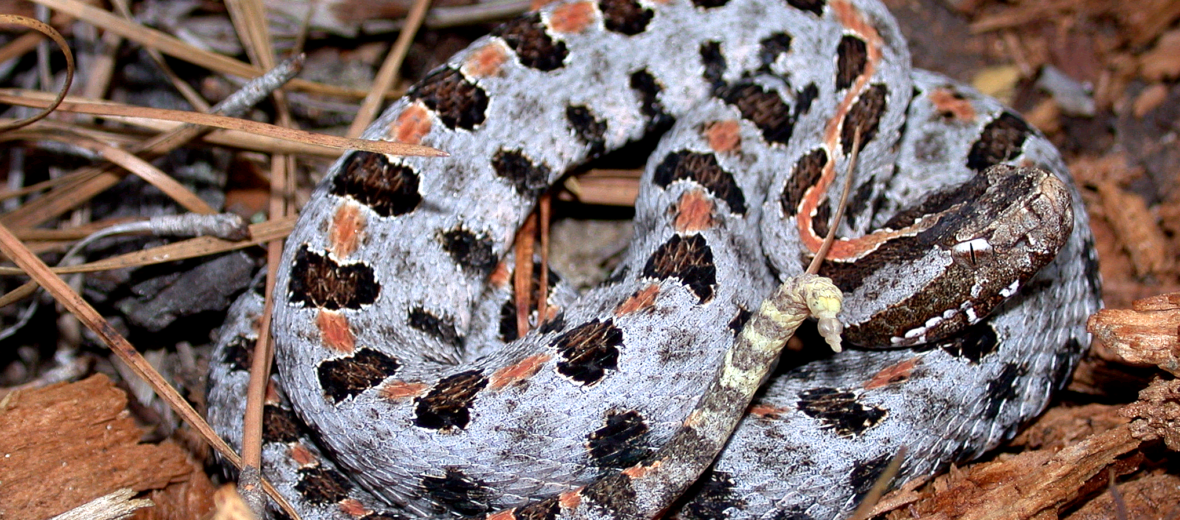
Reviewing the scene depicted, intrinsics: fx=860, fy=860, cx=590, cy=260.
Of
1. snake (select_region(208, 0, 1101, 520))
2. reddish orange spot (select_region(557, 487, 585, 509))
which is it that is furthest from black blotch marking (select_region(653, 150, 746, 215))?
reddish orange spot (select_region(557, 487, 585, 509))

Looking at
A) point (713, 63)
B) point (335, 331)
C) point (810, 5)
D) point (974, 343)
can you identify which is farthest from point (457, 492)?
point (810, 5)

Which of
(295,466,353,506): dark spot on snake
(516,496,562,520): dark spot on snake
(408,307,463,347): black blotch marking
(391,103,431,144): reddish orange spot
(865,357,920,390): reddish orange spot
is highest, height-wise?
(391,103,431,144): reddish orange spot

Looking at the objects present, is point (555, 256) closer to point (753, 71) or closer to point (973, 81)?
point (753, 71)

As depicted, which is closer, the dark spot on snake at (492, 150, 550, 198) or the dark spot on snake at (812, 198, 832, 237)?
the dark spot on snake at (812, 198, 832, 237)

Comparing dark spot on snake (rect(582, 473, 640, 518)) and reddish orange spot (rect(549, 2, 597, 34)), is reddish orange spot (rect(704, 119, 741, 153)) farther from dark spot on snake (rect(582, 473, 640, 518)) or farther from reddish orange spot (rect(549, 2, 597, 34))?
dark spot on snake (rect(582, 473, 640, 518))

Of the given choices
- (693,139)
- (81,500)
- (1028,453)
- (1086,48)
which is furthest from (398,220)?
(1086,48)

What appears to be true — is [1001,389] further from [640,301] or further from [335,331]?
[335,331]

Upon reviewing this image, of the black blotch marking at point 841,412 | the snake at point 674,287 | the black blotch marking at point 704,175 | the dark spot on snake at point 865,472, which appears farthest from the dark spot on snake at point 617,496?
the black blotch marking at point 704,175

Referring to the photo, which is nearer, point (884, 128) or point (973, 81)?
point (884, 128)
